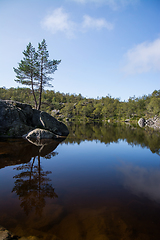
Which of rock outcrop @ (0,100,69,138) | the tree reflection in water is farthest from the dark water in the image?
rock outcrop @ (0,100,69,138)

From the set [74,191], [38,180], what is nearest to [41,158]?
[38,180]

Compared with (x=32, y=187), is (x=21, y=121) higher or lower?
higher

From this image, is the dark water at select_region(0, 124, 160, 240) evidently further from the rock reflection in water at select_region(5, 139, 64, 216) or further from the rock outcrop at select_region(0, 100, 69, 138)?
the rock outcrop at select_region(0, 100, 69, 138)

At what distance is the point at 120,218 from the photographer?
13.5 ft

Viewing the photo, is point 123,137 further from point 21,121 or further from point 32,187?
point 32,187

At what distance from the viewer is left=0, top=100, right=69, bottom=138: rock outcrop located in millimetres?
17516

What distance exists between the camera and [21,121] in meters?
18.8

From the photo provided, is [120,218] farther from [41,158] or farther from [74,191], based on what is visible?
[41,158]

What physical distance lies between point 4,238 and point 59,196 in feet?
7.69

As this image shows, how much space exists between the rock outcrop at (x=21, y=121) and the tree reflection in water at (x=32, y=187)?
395 inches

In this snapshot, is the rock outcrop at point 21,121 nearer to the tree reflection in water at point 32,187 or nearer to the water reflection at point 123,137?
the water reflection at point 123,137

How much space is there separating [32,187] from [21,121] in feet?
48.3

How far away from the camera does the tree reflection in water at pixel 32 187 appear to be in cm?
459

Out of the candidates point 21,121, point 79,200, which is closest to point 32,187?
point 79,200
